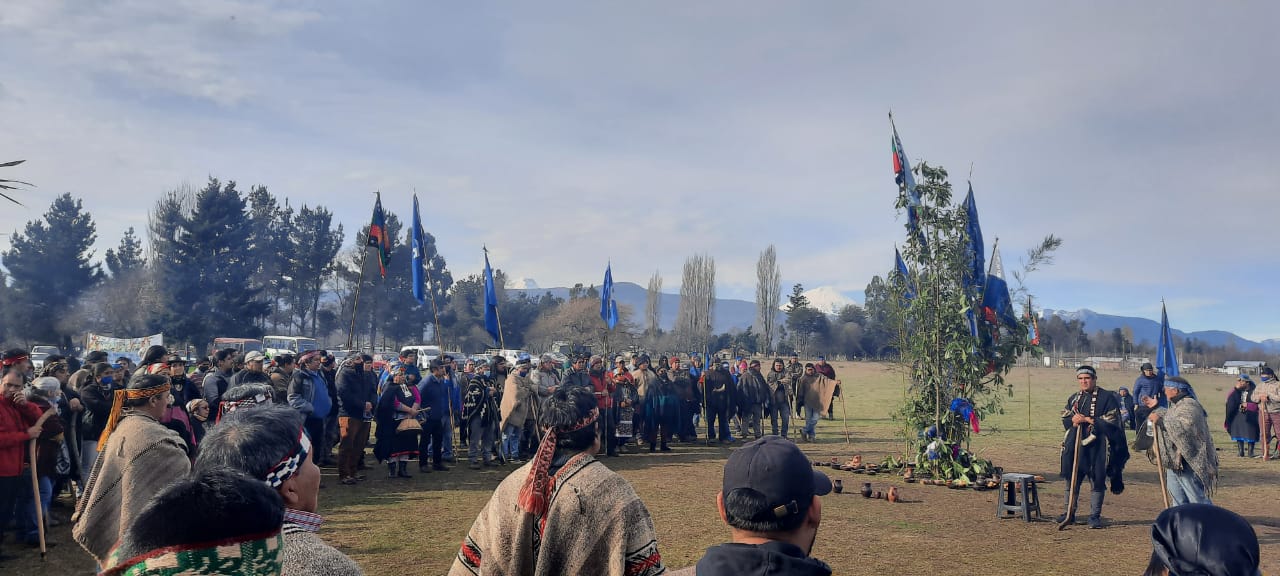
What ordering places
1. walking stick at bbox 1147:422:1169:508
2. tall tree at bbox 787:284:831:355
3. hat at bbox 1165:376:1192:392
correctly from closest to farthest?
walking stick at bbox 1147:422:1169:508 < hat at bbox 1165:376:1192:392 < tall tree at bbox 787:284:831:355

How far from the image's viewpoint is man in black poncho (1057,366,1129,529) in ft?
30.9

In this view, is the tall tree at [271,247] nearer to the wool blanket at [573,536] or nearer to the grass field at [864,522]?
the grass field at [864,522]

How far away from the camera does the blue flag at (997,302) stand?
42.5 ft

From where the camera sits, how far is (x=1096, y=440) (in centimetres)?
949

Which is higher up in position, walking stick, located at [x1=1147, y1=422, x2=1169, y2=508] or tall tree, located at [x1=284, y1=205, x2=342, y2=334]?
tall tree, located at [x1=284, y1=205, x2=342, y2=334]

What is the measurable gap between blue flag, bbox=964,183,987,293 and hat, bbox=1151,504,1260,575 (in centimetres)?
1104

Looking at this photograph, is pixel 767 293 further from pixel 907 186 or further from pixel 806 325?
pixel 907 186

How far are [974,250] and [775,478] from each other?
12205 millimetres

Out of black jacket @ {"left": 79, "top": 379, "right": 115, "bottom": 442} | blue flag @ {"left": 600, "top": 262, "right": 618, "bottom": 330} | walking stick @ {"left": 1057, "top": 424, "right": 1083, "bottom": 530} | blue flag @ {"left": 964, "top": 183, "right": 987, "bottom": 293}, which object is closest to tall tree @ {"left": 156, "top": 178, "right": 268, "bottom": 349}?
blue flag @ {"left": 600, "top": 262, "right": 618, "bottom": 330}

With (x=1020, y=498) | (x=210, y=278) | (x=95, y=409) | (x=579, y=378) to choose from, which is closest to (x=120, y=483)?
(x=95, y=409)

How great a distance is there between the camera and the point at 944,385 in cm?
1280

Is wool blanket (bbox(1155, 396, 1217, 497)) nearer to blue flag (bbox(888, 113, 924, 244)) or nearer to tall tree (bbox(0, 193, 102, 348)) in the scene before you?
blue flag (bbox(888, 113, 924, 244))

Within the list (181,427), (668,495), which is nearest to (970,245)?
(668,495)

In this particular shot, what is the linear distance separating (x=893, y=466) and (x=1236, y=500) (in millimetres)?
4977
